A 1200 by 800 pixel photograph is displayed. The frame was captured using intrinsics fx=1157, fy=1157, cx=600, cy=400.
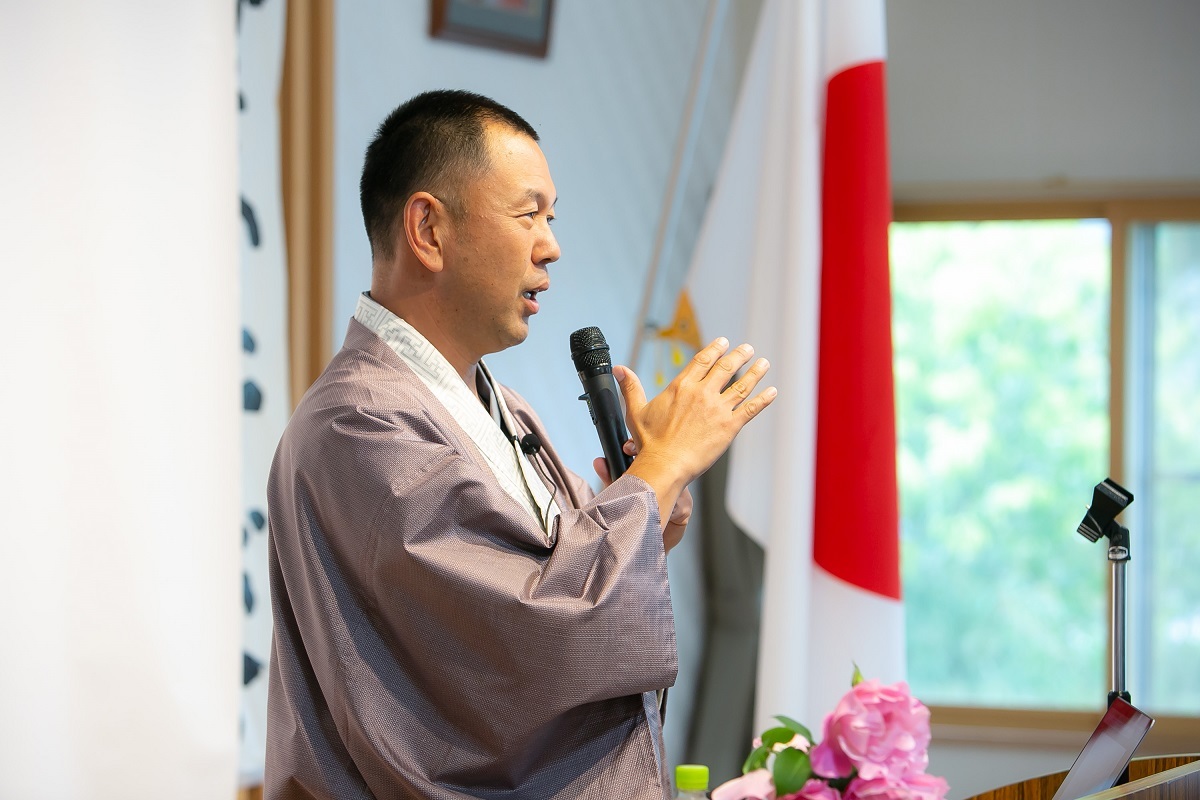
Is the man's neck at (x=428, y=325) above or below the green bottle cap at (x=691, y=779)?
above

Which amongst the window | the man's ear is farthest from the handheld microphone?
the window

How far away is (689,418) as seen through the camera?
4.33 ft

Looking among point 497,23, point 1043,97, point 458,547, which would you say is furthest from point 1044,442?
point 458,547

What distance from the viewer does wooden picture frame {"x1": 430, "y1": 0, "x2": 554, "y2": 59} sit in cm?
286

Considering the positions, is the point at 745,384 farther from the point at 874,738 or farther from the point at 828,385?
the point at 828,385

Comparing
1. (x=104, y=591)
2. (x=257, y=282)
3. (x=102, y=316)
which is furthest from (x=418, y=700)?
(x=257, y=282)

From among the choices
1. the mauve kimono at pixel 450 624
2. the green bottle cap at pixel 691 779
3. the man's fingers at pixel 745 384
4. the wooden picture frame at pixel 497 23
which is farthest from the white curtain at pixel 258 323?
the green bottle cap at pixel 691 779

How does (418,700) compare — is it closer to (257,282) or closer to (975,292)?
(257,282)

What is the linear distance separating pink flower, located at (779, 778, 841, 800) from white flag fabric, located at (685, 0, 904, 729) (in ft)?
5.78

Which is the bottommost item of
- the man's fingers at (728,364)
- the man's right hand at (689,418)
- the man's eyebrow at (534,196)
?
the man's right hand at (689,418)

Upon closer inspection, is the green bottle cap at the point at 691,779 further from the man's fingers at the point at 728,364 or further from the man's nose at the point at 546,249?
the man's nose at the point at 546,249

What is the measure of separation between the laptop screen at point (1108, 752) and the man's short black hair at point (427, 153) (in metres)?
0.95

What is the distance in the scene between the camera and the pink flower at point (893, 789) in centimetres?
86

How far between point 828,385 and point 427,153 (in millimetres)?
1467
